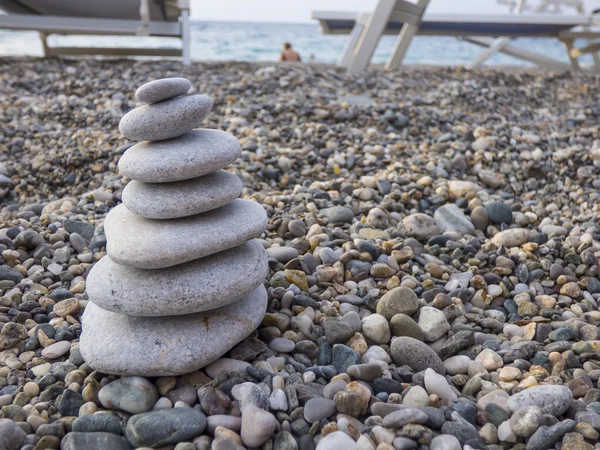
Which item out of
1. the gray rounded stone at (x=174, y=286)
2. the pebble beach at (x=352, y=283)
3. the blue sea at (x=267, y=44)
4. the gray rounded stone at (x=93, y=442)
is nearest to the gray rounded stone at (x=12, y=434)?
the pebble beach at (x=352, y=283)

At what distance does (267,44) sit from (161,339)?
3856 centimetres

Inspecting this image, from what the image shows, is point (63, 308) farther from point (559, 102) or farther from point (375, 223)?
point (559, 102)

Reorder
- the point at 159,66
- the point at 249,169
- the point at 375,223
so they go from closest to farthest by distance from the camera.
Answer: the point at 375,223 < the point at 249,169 < the point at 159,66

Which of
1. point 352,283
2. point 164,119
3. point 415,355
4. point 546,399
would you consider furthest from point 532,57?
point 164,119

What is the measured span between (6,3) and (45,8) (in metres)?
0.64

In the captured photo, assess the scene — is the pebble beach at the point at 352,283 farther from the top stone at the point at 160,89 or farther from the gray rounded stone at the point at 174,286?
the top stone at the point at 160,89

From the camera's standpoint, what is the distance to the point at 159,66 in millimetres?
7332

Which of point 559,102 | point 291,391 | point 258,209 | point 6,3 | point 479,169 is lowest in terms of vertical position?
point 6,3

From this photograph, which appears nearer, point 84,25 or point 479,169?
point 479,169

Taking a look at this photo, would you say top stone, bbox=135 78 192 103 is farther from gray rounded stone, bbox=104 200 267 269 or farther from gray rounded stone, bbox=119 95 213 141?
gray rounded stone, bbox=104 200 267 269

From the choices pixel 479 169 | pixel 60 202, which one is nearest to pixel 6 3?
pixel 60 202

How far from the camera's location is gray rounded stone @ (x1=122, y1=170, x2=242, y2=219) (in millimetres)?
2025

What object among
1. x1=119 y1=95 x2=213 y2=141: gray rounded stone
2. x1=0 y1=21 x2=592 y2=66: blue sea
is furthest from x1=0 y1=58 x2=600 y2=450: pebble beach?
x1=0 y1=21 x2=592 y2=66: blue sea

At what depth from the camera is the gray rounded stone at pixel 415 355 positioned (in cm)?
217
